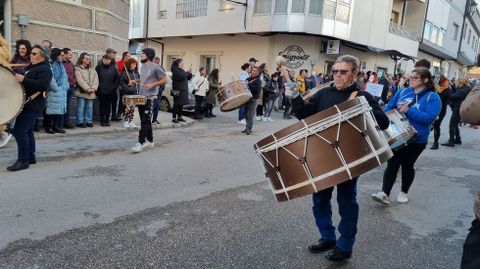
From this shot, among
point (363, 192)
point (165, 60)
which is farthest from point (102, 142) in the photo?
point (165, 60)

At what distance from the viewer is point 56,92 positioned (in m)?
8.20

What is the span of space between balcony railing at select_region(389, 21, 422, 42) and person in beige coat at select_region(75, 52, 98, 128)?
20.6 m

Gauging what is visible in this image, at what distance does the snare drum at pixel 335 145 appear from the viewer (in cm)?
298

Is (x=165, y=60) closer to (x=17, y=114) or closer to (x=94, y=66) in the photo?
(x=94, y=66)

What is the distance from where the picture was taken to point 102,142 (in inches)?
323

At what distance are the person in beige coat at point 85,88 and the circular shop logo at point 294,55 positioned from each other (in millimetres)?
13034

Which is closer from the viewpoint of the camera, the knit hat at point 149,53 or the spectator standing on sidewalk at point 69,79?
the knit hat at point 149,53

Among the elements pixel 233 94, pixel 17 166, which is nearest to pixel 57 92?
pixel 17 166

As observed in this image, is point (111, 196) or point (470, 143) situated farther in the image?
point (470, 143)

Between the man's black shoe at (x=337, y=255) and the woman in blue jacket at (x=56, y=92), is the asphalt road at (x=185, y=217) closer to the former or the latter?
the man's black shoe at (x=337, y=255)

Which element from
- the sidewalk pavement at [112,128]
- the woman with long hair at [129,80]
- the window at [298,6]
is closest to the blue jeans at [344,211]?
the sidewalk pavement at [112,128]

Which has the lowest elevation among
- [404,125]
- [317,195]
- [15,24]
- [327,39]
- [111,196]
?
[111,196]

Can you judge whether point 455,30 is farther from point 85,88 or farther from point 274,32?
point 85,88

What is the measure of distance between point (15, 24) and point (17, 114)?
4298mm
